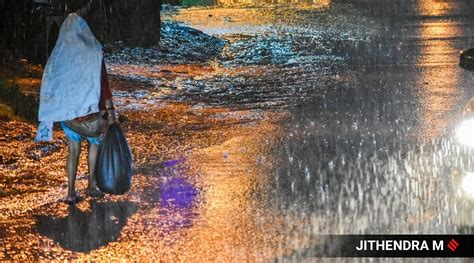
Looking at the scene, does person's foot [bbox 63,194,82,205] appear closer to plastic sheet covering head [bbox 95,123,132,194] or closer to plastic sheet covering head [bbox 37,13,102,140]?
plastic sheet covering head [bbox 95,123,132,194]

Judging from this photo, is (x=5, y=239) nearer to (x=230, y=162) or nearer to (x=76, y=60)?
(x=76, y=60)

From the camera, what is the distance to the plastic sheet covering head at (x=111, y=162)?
347 inches

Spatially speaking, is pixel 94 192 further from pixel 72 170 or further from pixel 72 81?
pixel 72 81

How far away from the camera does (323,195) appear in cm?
885

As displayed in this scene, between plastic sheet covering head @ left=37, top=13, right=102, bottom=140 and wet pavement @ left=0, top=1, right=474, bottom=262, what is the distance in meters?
0.82

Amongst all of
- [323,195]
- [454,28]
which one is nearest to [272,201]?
[323,195]

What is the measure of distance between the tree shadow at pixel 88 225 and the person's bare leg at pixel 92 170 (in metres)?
0.23

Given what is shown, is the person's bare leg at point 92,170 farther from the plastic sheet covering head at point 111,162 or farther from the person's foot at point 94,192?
the plastic sheet covering head at point 111,162

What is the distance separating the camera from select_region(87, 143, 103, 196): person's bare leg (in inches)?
359

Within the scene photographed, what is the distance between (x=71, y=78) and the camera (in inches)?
350

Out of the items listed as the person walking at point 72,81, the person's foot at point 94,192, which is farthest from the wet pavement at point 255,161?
the person walking at point 72,81

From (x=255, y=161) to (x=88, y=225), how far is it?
288 cm

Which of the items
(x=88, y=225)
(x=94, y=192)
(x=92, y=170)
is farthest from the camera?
(x=94, y=192)

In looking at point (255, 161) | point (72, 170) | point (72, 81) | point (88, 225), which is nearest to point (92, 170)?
point (72, 170)
